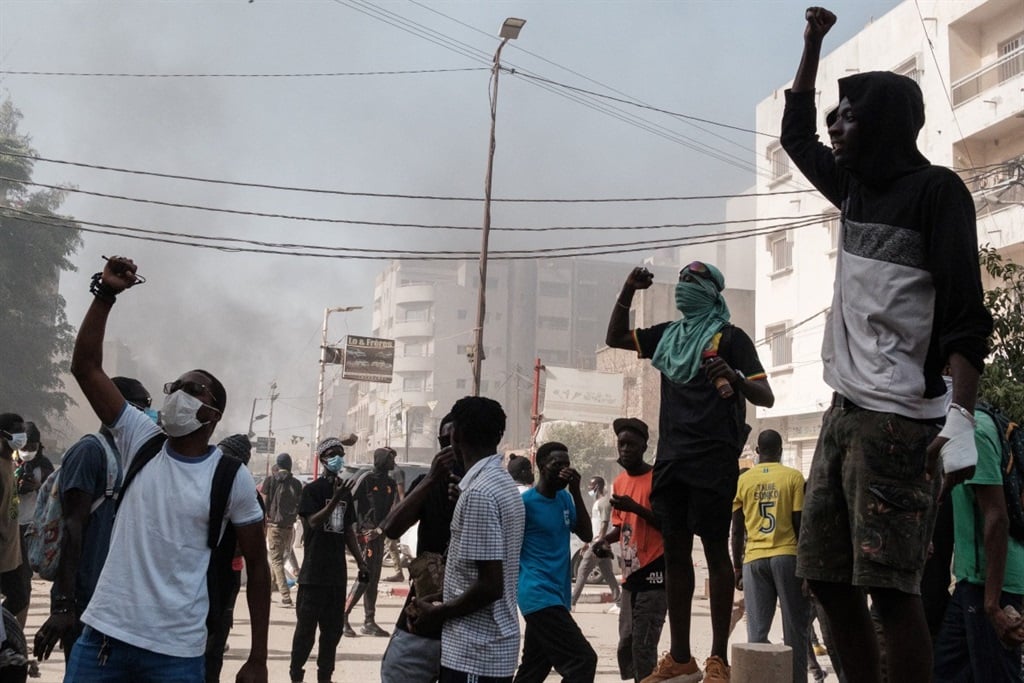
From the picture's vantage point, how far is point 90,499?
546 cm

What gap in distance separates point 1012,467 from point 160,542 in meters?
3.38

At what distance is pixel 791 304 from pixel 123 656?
33963 millimetres

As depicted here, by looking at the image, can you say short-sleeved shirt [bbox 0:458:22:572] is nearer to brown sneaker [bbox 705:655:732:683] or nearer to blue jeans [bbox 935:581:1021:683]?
brown sneaker [bbox 705:655:732:683]

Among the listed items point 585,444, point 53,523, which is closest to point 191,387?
point 53,523

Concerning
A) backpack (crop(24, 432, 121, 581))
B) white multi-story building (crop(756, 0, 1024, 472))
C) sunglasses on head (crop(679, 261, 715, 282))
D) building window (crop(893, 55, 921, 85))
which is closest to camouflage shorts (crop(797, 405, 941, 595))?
sunglasses on head (crop(679, 261, 715, 282))

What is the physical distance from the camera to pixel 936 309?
3.06 m

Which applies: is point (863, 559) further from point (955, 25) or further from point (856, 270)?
point (955, 25)

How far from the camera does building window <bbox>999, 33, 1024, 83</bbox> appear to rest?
90.0ft

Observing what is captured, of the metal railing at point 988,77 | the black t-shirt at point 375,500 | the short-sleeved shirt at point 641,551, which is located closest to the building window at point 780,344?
the metal railing at point 988,77

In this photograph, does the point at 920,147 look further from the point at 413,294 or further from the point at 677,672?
the point at 413,294

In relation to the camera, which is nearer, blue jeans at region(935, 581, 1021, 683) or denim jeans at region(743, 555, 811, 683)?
blue jeans at region(935, 581, 1021, 683)

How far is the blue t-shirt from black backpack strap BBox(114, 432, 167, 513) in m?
2.63

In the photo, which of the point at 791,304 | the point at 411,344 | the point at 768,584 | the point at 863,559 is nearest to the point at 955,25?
the point at 791,304

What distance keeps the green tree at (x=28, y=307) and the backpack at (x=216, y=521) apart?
57.7m
